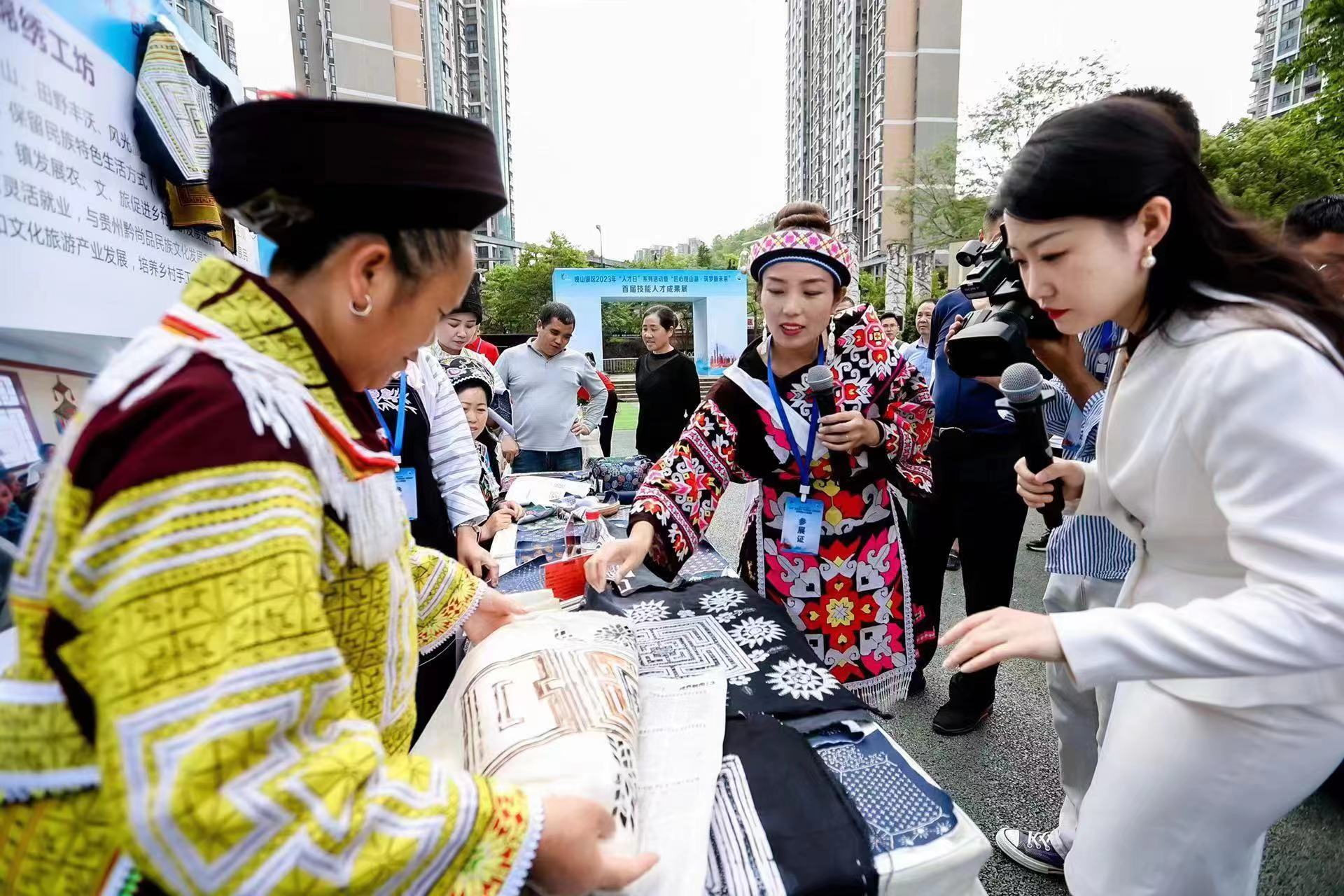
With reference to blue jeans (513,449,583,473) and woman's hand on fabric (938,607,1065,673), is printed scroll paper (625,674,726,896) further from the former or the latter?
blue jeans (513,449,583,473)

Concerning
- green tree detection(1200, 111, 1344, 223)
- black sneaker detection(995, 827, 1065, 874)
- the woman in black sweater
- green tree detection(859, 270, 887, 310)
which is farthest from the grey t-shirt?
green tree detection(859, 270, 887, 310)

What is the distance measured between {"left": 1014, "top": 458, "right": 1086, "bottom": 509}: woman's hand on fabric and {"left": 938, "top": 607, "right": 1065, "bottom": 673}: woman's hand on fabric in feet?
1.69

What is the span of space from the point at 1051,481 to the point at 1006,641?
0.60 metres

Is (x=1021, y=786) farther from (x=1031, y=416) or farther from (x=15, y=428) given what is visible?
(x=15, y=428)

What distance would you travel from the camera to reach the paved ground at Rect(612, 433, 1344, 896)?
190 cm

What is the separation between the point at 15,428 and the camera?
116 cm

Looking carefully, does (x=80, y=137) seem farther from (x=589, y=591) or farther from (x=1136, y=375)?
(x=1136, y=375)

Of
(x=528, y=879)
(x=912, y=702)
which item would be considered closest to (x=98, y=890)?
(x=528, y=879)

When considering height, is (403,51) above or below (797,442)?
above

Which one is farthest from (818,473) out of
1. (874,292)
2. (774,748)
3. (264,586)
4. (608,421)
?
(874,292)

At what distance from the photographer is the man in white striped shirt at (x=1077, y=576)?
1834 mm

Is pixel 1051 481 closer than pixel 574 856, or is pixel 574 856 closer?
pixel 574 856

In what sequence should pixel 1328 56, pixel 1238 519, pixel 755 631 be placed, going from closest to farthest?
pixel 1238 519
pixel 755 631
pixel 1328 56

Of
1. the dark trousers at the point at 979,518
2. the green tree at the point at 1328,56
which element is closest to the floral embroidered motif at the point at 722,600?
the dark trousers at the point at 979,518
